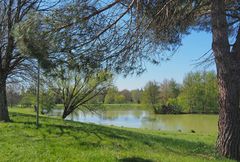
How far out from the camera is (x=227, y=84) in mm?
5711

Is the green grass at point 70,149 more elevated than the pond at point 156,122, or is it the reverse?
the green grass at point 70,149

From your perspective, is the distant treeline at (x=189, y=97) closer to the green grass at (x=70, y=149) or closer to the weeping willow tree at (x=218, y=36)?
the green grass at (x=70, y=149)

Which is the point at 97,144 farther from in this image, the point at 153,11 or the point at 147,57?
the point at 153,11

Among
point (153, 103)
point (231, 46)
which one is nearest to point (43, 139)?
point (231, 46)

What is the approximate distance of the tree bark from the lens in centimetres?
569

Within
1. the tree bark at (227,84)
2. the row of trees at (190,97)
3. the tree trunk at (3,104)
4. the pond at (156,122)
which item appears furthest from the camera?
the row of trees at (190,97)

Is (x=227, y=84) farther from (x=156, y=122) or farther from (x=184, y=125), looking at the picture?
(x=156, y=122)

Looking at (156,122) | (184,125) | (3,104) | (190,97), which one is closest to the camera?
(3,104)

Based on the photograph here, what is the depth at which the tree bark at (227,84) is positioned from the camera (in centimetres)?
569

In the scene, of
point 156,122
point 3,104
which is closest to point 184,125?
point 156,122

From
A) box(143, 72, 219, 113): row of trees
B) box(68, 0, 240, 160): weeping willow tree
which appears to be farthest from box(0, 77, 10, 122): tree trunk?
box(143, 72, 219, 113): row of trees

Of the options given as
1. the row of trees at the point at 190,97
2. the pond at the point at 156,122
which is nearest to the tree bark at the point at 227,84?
the pond at the point at 156,122

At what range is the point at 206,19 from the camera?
25.6ft

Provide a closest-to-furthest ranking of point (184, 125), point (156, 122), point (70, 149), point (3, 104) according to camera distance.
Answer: point (70, 149)
point (3, 104)
point (184, 125)
point (156, 122)
